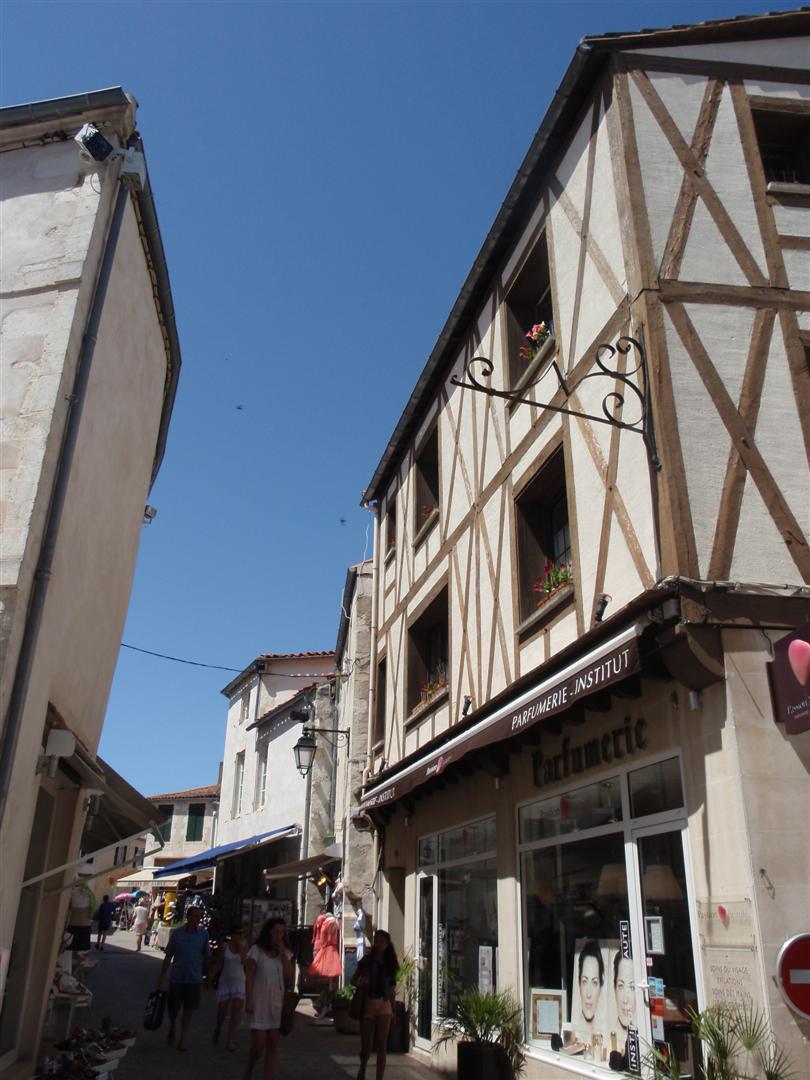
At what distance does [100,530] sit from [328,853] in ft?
31.4

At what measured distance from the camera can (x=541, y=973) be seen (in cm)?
718

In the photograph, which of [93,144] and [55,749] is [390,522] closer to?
[93,144]

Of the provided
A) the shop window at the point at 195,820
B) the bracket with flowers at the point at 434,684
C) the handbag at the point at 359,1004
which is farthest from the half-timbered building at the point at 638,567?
the shop window at the point at 195,820

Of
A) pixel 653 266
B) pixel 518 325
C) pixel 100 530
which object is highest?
pixel 518 325

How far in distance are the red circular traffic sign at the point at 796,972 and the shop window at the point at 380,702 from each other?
29.7 ft

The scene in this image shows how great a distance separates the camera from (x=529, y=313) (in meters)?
9.43

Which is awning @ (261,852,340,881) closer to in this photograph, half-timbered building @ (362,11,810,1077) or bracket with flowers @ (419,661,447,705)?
bracket with flowers @ (419,661,447,705)

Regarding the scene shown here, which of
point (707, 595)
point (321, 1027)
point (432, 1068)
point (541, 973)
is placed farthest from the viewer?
point (321, 1027)

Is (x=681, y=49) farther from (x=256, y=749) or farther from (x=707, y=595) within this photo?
(x=256, y=749)

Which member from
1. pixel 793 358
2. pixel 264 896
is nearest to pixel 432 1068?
pixel 793 358

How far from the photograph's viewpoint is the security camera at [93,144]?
6469 millimetres

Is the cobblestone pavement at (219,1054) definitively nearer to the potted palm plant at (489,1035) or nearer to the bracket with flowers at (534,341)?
the potted palm plant at (489,1035)

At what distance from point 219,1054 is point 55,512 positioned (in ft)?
21.1

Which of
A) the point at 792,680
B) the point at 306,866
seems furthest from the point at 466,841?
the point at 306,866
